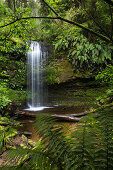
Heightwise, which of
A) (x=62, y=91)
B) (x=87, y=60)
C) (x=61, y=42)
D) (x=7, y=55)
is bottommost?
(x=62, y=91)

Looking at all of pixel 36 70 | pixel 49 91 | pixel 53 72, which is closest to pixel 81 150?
pixel 53 72

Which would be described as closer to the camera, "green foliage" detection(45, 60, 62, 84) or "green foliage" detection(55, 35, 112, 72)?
"green foliage" detection(55, 35, 112, 72)

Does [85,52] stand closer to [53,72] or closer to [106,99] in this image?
[53,72]

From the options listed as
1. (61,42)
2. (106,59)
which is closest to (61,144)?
(106,59)

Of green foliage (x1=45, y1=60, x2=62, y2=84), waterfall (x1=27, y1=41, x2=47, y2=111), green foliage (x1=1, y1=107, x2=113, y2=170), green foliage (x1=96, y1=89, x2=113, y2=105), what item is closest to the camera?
green foliage (x1=1, y1=107, x2=113, y2=170)

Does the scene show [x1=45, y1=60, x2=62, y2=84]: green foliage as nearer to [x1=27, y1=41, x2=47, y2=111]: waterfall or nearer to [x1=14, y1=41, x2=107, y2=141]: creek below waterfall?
[x1=14, y1=41, x2=107, y2=141]: creek below waterfall

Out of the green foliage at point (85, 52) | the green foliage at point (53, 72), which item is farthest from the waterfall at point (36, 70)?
the green foliage at point (85, 52)

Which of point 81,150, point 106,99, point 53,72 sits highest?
point 53,72

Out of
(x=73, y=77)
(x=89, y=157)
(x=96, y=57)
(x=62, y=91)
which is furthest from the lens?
(x=62, y=91)

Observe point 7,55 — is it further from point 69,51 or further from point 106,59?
point 106,59

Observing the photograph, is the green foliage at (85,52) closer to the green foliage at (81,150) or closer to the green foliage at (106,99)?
the green foliage at (106,99)

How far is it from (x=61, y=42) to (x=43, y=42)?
Answer: 2.48 metres

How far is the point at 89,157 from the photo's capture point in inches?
26.3

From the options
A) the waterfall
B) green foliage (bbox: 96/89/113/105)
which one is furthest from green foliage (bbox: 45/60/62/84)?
green foliage (bbox: 96/89/113/105)
